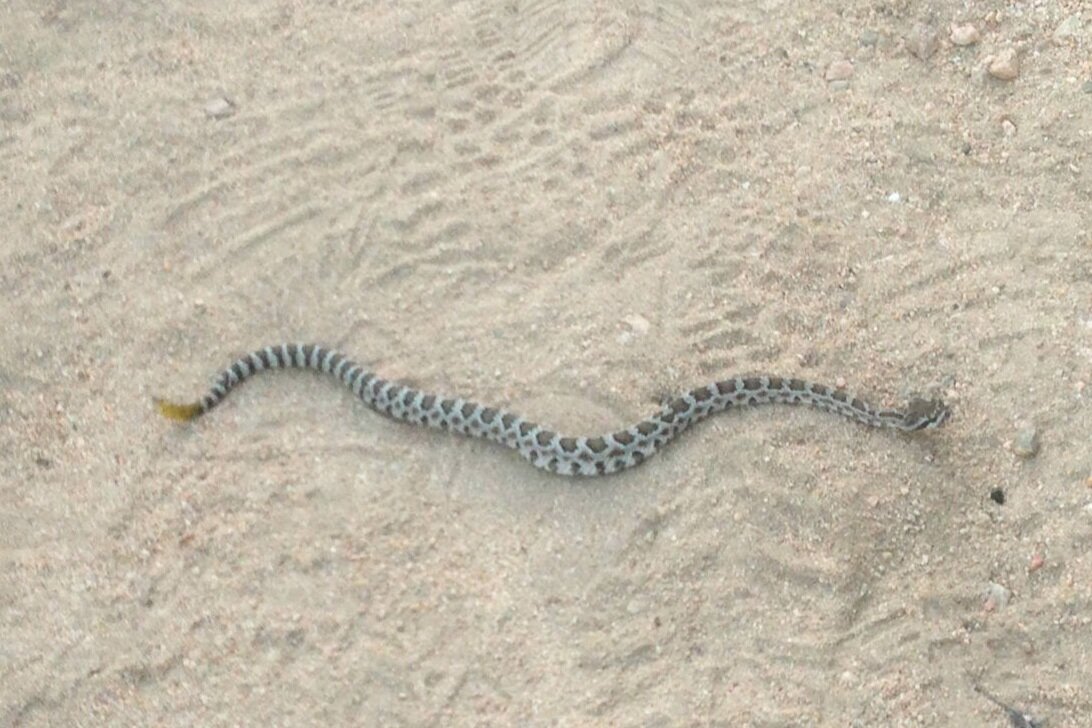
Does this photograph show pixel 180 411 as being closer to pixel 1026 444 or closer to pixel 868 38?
pixel 1026 444

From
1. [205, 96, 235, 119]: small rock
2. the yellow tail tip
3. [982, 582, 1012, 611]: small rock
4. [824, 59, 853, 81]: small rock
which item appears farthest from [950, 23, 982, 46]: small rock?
the yellow tail tip

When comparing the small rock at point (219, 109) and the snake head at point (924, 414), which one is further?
the small rock at point (219, 109)

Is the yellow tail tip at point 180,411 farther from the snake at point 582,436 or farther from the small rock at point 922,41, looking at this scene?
the small rock at point 922,41

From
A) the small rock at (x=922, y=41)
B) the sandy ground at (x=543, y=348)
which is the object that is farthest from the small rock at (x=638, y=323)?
the small rock at (x=922, y=41)

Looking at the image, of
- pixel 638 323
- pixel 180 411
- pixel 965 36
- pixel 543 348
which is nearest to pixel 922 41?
pixel 965 36

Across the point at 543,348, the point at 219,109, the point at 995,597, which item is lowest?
the point at 995,597

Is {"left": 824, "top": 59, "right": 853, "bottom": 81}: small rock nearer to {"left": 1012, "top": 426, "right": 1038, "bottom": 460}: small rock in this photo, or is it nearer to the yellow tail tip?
{"left": 1012, "top": 426, "right": 1038, "bottom": 460}: small rock
